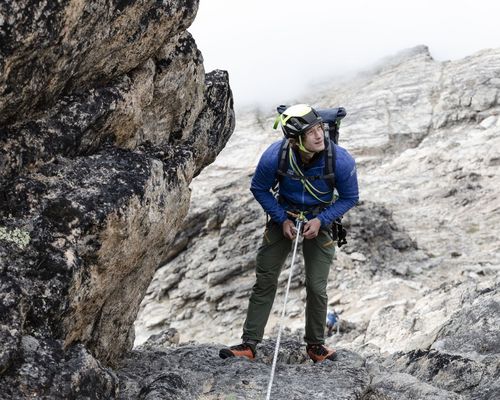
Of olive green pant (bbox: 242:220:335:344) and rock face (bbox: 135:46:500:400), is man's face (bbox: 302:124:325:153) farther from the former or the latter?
rock face (bbox: 135:46:500:400)

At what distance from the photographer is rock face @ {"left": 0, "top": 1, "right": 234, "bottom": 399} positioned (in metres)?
7.00

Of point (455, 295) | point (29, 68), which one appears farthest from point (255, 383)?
point (455, 295)

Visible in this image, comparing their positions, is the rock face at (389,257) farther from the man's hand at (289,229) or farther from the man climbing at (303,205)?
the man's hand at (289,229)

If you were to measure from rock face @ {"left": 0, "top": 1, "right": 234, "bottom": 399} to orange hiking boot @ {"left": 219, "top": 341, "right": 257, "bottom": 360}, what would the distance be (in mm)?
1485

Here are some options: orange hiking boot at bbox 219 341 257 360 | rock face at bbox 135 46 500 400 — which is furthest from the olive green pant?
rock face at bbox 135 46 500 400

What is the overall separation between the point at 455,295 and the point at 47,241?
1575 cm

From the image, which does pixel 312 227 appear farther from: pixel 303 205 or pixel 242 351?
pixel 242 351

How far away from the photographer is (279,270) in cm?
1052

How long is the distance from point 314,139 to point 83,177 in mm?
3086

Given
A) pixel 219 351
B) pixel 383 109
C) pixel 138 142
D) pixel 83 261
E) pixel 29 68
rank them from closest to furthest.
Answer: pixel 29 68 → pixel 83 261 → pixel 138 142 → pixel 219 351 → pixel 383 109

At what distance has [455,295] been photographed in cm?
2075

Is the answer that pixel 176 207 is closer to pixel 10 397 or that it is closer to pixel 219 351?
pixel 219 351

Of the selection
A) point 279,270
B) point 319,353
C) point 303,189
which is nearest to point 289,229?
point 303,189

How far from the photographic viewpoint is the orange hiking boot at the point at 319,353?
35.5 ft
